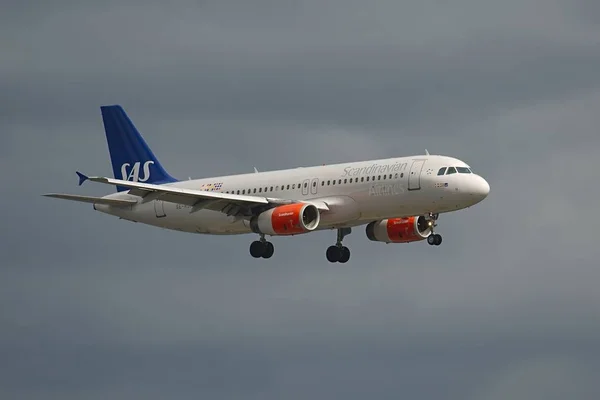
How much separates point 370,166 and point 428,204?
14.8ft

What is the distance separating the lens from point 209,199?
96.5m

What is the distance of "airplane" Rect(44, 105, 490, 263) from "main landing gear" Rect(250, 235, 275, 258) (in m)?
0.06

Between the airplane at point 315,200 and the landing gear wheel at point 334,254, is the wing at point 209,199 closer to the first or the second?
the airplane at point 315,200

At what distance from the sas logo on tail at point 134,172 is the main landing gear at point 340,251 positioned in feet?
44.0

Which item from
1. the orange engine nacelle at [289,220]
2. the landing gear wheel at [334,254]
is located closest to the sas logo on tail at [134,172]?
the landing gear wheel at [334,254]

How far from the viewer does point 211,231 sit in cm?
10075

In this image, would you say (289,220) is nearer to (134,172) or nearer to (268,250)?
(268,250)

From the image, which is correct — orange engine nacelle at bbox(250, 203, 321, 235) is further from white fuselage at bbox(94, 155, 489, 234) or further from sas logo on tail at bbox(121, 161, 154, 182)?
sas logo on tail at bbox(121, 161, 154, 182)

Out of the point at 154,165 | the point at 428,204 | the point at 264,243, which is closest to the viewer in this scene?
the point at 428,204

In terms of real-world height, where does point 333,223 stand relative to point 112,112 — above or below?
below

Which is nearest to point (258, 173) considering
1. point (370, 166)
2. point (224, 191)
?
point (224, 191)

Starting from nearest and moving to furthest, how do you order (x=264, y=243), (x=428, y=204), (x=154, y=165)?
(x=428, y=204)
(x=264, y=243)
(x=154, y=165)

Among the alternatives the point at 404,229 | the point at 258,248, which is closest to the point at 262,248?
the point at 258,248

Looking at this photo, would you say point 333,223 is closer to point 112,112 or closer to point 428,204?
point 428,204
